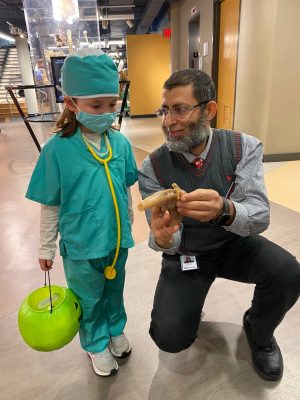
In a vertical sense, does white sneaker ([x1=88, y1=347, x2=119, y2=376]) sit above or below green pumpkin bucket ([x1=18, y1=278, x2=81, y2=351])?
below

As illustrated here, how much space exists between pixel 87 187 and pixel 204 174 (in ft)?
1.51

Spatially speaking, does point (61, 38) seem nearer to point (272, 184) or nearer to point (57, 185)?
point (272, 184)

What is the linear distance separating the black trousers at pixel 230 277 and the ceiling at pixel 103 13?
474 cm

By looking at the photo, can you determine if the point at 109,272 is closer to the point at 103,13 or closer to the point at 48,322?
the point at 48,322

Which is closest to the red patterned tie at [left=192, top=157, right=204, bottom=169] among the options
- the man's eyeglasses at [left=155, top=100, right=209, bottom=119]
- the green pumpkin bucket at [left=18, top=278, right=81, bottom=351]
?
the man's eyeglasses at [left=155, top=100, right=209, bottom=119]

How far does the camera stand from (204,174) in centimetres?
124

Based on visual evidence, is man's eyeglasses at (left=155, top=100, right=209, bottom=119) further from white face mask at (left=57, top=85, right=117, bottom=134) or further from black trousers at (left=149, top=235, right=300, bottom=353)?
black trousers at (left=149, top=235, right=300, bottom=353)

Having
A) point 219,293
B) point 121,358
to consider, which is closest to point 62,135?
point 121,358

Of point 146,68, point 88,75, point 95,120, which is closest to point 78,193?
point 95,120

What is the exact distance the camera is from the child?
110 centimetres

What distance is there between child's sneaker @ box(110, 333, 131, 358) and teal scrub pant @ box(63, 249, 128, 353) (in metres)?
0.02

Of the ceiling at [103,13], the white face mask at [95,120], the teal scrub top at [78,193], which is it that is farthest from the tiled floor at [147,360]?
the ceiling at [103,13]

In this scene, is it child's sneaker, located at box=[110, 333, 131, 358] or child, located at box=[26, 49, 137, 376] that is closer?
child, located at box=[26, 49, 137, 376]

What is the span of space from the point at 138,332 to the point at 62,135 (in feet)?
3.26
